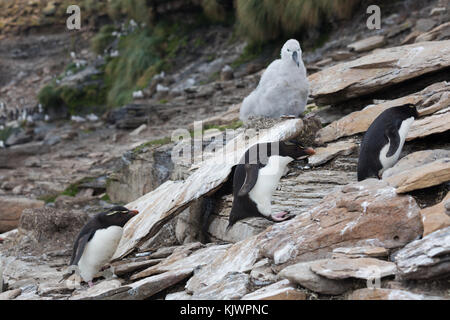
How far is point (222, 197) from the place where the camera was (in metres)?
A: 5.57

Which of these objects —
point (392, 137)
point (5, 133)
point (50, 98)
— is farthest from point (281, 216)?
point (50, 98)

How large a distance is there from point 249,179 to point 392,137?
1.35m

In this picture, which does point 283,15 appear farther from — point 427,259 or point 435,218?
point 427,259

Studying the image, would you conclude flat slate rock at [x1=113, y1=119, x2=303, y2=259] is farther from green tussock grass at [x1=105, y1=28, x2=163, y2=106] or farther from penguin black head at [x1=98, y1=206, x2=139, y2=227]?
green tussock grass at [x1=105, y1=28, x2=163, y2=106]

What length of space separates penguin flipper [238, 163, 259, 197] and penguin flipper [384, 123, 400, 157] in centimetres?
121

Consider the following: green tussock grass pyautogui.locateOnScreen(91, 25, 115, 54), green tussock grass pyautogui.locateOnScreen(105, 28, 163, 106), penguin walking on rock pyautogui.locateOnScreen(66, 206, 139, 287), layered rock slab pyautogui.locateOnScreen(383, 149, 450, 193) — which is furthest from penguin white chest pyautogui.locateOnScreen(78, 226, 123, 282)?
green tussock grass pyautogui.locateOnScreen(91, 25, 115, 54)

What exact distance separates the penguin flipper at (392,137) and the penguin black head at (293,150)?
74 centimetres

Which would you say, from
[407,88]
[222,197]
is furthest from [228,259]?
[407,88]

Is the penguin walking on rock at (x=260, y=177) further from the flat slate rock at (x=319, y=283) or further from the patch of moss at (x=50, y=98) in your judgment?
the patch of moss at (x=50, y=98)

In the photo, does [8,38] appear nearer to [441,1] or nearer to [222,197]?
[441,1]

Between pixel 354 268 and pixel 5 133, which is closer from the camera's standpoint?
pixel 354 268

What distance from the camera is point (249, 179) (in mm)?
4770

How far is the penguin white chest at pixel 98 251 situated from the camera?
504 centimetres
